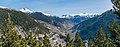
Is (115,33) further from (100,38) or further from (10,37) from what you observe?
A: (100,38)

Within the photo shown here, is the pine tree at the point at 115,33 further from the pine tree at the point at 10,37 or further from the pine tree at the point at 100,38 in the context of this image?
the pine tree at the point at 100,38

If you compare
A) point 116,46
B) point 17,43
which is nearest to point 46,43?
point 17,43

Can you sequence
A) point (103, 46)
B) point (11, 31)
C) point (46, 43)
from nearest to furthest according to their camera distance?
point (11, 31) < point (103, 46) < point (46, 43)

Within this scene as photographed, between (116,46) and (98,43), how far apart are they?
161ft

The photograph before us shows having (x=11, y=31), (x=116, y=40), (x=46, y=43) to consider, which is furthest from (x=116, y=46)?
(x=46, y=43)

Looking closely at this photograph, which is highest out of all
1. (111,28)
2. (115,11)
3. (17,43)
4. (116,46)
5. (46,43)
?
(115,11)

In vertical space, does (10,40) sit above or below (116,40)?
below

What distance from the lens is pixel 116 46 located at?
32438mm

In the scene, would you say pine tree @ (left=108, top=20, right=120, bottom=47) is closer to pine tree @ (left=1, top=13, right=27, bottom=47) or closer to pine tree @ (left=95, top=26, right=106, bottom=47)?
pine tree @ (left=1, top=13, right=27, bottom=47)

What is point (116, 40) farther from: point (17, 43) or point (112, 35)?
point (17, 43)

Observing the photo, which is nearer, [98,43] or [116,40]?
[116,40]

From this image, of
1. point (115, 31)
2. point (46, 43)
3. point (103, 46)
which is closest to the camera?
point (115, 31)

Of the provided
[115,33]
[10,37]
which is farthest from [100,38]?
[115,33]

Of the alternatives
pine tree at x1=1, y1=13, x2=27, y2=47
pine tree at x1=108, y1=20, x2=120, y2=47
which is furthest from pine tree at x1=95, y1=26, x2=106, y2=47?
pine tree at x1=108, y1=20, x2=120, y2=47
